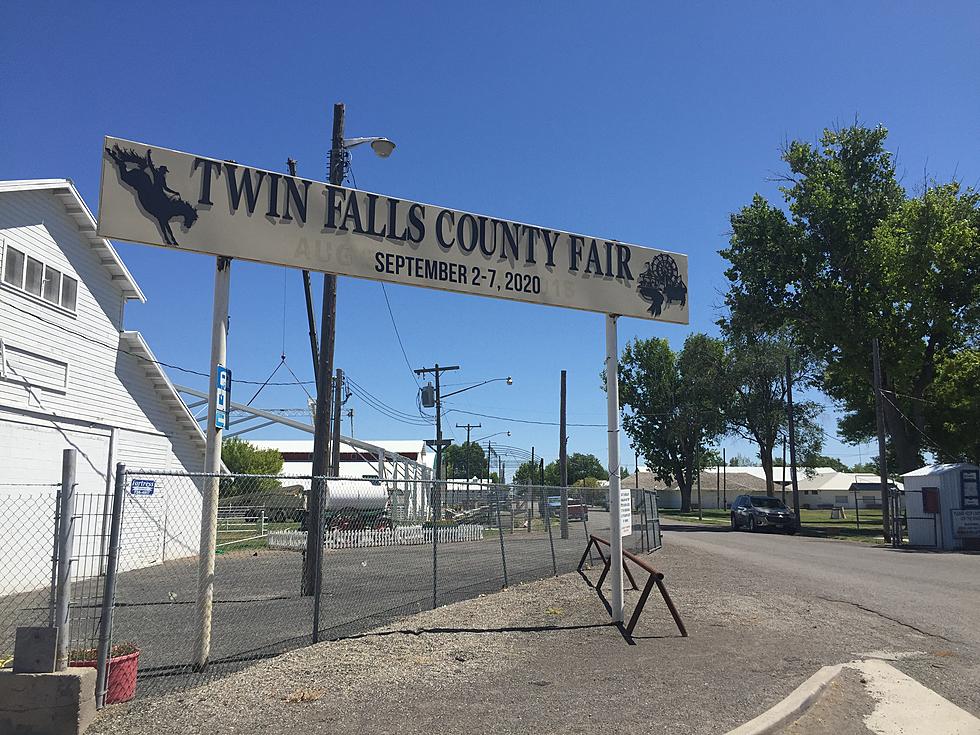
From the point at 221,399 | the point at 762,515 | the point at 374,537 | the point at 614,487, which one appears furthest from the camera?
the point at 762,515

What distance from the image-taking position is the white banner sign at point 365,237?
7.81 m

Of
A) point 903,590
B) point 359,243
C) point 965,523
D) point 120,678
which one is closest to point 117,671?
point 120,678

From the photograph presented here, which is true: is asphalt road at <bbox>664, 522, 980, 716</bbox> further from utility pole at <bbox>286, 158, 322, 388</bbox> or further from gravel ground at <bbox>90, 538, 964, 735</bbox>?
utility pole at <bbox>286, 158, 322, 388</bbox>

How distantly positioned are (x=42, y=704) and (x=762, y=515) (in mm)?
35168

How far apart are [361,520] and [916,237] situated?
29679 millimetres

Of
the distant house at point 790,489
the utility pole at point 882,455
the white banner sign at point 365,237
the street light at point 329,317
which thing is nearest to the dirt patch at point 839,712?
the white banner sign at point 365,237

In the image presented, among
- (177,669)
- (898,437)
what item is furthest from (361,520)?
(898,437)

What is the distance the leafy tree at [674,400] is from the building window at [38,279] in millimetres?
A: 54664

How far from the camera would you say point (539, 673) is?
24.4 ft

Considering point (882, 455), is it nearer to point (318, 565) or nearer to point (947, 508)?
point (947, 508)

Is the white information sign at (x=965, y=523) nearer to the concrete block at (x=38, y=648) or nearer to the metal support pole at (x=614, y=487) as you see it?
the metal support pole at (x=614, y=487)

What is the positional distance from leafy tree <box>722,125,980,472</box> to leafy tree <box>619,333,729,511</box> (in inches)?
868

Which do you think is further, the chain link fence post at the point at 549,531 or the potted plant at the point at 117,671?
→ the chain link fence post at the point at 549,531

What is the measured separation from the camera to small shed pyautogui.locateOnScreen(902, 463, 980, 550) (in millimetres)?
25609
